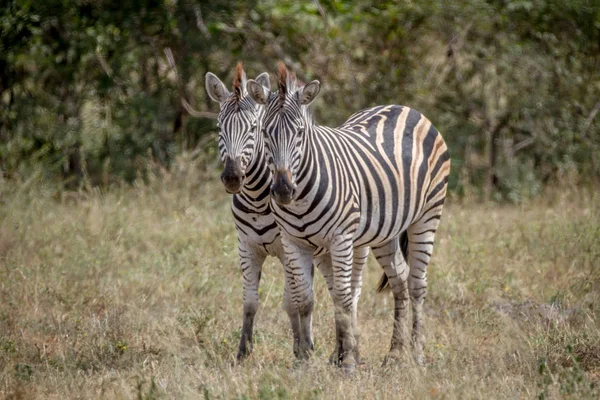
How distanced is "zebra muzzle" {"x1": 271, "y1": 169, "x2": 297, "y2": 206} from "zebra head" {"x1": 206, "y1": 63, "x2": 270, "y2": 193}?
1.40ft

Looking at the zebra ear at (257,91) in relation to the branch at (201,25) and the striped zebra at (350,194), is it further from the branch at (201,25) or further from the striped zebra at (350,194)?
the branch at (201,25)

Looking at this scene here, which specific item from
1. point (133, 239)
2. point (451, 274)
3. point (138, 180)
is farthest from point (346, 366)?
point (138, 180)

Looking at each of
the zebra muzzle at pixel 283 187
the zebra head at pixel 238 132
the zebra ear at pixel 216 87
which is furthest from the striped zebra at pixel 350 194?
the zebra ear at pixel 216 87

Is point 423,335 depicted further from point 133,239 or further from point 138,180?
point 138,180

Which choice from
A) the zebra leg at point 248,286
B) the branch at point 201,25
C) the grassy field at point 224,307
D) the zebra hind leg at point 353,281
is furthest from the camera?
the branch at point 201,25

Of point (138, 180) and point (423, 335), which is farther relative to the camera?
point (138, 180)

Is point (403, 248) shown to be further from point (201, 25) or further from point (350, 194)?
point (201, 25)

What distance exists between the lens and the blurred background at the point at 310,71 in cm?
1160

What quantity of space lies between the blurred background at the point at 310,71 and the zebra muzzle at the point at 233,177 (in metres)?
5.96

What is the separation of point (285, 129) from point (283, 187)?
16.1 inches

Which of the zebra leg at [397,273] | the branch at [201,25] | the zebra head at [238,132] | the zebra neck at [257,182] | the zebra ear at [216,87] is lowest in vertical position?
the zebra leg at [397,273]

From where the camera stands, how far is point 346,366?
18.4 ft

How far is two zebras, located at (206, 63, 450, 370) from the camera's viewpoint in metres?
5.39

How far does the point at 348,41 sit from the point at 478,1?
6.42 ft
